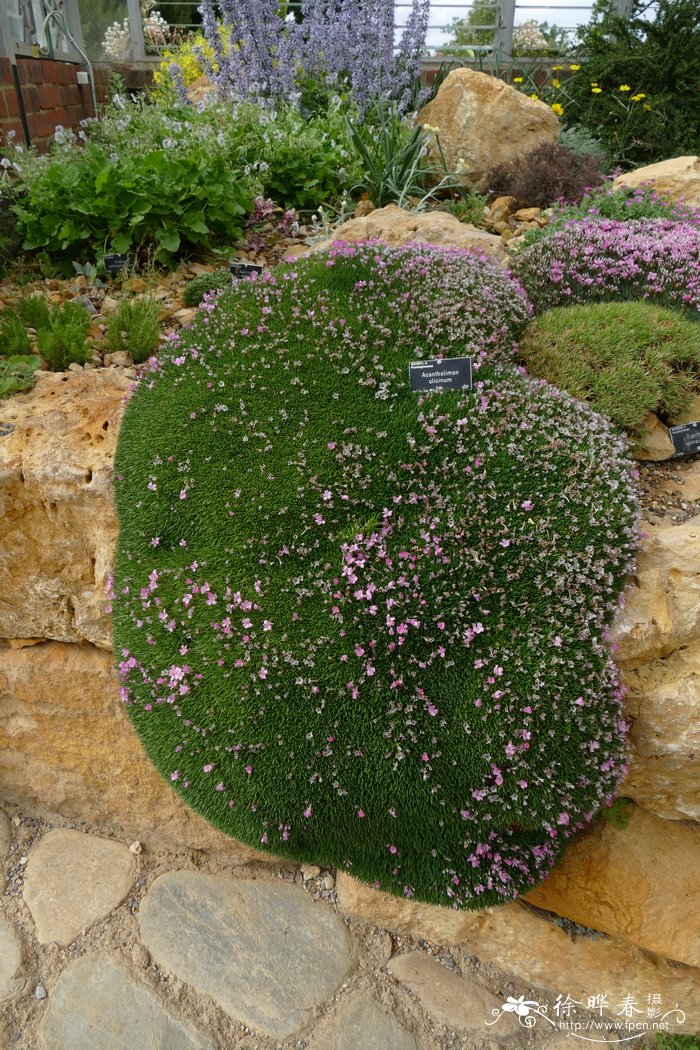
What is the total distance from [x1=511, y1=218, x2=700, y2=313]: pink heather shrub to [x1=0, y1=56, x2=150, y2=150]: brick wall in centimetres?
497

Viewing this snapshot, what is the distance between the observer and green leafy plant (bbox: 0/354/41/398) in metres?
3.47

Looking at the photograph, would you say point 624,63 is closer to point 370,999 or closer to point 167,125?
point 167,125


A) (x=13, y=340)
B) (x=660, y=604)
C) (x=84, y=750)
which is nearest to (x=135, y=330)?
(x=13, y=340)

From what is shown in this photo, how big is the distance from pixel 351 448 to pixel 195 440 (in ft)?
2.08

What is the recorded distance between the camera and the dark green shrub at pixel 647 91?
8906 millimetres

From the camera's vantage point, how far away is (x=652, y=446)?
10.8 ft

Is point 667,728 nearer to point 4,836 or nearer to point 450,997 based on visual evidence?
point 450,997

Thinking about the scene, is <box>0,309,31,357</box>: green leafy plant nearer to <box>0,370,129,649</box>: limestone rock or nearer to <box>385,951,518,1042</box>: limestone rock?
<box>0,370,129,649</box>: limestone rock

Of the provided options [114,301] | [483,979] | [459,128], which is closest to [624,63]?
[459,128]

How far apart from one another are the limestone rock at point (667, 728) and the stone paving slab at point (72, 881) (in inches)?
92.0

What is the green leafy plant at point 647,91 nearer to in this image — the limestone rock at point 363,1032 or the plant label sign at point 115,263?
the plant label sign at point 115,263

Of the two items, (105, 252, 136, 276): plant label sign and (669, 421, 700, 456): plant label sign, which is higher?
(105, 252, 136, 276): plant label sign

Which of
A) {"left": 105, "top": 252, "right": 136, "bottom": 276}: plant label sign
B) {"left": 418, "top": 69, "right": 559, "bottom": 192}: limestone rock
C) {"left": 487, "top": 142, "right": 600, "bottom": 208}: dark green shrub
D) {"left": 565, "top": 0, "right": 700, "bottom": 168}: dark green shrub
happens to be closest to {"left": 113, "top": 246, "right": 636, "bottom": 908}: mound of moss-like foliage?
{"left": 105, "top": 252, "right": 136, "bottom": 276}: plant label sign

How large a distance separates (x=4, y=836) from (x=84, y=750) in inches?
24.8
